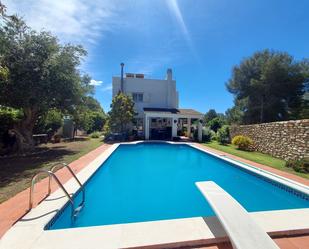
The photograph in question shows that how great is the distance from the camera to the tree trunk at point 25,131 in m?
13.8

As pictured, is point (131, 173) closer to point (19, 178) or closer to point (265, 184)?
point (19, 178)

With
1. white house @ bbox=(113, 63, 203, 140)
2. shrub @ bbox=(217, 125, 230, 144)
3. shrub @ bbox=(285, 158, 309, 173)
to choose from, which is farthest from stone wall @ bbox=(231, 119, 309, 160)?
white house @ bbox=(113, 63, 203, 140)

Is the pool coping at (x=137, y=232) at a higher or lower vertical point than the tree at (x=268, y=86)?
lower

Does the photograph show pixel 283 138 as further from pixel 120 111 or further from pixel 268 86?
pixel 268 86

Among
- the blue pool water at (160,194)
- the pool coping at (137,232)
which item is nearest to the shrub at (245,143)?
the blue pool water at (160,194)

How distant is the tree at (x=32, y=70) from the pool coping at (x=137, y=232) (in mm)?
9338

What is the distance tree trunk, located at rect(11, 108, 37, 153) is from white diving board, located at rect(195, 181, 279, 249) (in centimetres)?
1350

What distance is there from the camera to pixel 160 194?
752 centimetres

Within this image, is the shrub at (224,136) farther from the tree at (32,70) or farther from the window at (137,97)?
the tree at (32,70)

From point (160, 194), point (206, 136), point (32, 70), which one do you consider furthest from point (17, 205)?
point (206, 136)

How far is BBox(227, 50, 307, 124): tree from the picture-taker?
91.2ft

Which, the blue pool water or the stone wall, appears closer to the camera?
the blue pool water

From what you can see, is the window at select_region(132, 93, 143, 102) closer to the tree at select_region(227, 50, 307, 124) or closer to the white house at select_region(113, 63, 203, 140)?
the white house at select_region(113, 63, 203, 140)

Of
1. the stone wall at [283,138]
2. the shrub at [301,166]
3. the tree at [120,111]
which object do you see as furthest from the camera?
the tree at [120,111]
